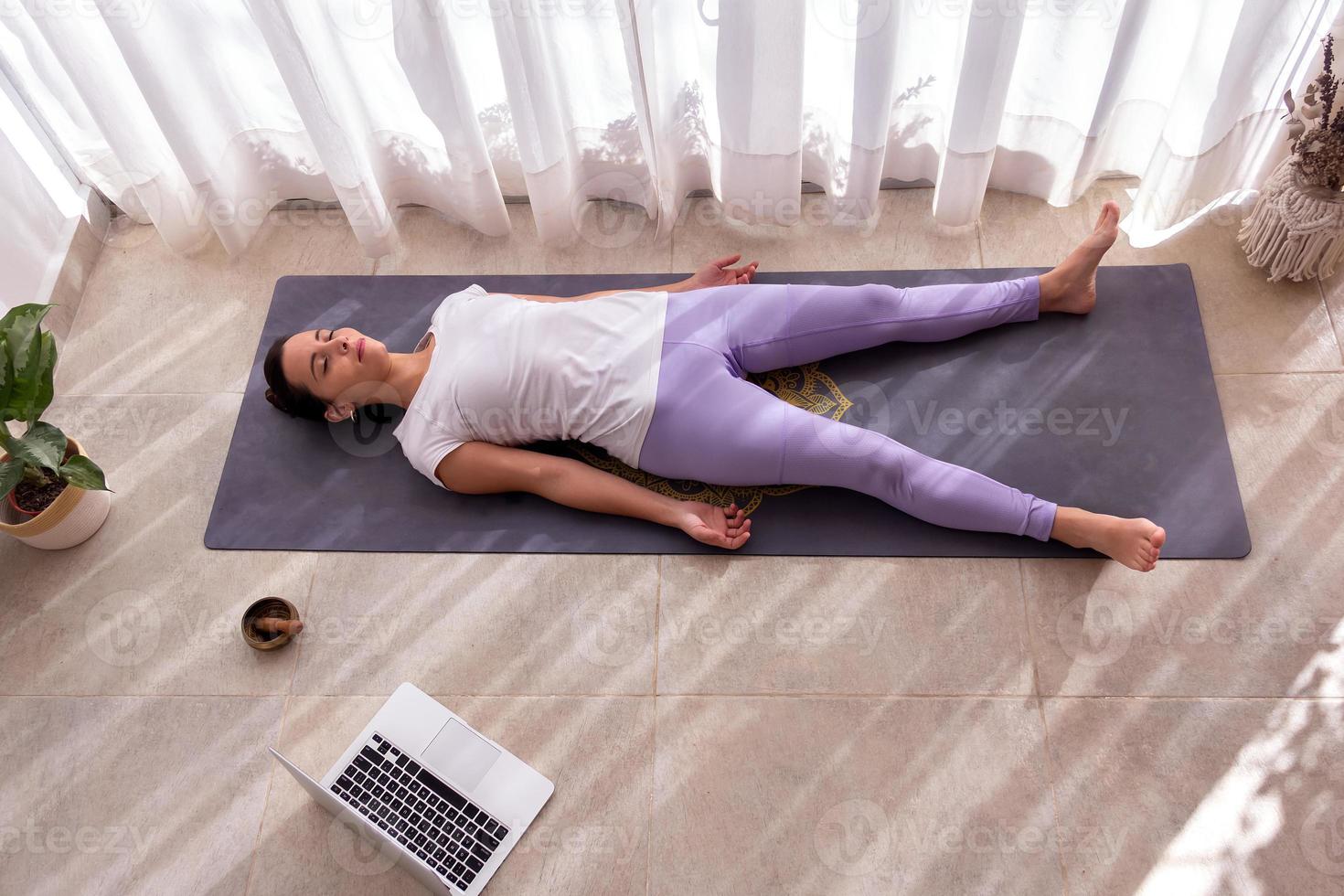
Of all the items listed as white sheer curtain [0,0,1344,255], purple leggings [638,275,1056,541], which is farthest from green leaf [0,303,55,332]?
purple leggings [638,275,1056,541]

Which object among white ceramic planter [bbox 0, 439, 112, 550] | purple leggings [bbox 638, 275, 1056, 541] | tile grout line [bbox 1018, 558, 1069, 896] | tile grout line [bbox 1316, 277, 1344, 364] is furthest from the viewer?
tile grout line [bbox 1316, 277, 1344, 364]

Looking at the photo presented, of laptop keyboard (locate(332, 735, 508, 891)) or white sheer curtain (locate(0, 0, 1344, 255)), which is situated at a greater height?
white sheer curtain (locate(0, 0, 1344, 255))

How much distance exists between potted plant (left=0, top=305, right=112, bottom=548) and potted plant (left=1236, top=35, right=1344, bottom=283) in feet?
8.16

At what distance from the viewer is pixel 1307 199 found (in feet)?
6.88

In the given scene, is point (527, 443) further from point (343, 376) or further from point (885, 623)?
point (885, 623)

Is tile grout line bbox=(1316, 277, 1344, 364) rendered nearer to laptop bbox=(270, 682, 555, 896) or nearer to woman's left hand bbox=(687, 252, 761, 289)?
woman's left hand bbox=(687, 252, 761, 289)

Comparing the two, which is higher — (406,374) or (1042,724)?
(406,374)

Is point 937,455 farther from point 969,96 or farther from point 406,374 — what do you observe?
point 406,374

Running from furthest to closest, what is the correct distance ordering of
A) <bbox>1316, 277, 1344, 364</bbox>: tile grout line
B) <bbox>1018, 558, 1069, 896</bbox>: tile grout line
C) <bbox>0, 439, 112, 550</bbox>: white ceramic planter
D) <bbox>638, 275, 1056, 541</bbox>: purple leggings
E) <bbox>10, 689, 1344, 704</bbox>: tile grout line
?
1. <bbox>1316, 277, 1344, 364</bbox>: tile grout line
2. <bbox>0, 439, 112, 550</bbox>: white ceramic planter
3. <bbox>638, 275, 1056, 541</bbox>: purple leggings
4. <bbox>10, 689, 1344, 704</bbox>: tile grout line
5. <bbox>1018, 558, 1069, 896</bbox>: tile grout line

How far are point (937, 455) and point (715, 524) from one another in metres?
0.49

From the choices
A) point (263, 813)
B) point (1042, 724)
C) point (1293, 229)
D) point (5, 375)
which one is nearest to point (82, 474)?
point (5, 375)

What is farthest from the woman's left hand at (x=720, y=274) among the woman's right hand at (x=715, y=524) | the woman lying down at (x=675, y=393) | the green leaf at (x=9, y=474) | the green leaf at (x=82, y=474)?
the green leaf at (x=9, y=474)

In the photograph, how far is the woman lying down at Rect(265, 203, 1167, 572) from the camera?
6.41 feet

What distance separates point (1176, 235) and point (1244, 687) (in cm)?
109
